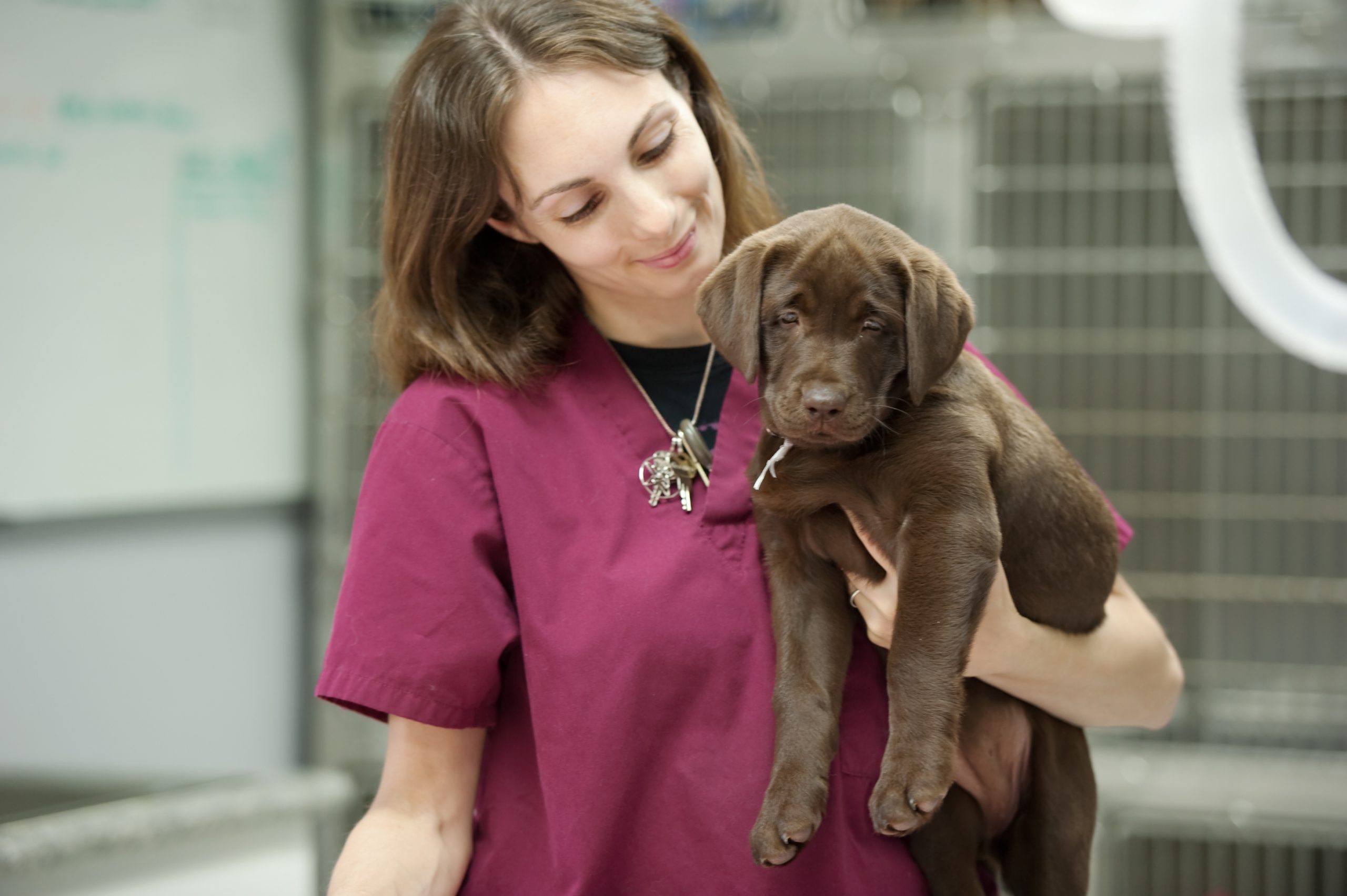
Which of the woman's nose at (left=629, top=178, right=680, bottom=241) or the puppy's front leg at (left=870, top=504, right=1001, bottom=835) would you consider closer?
the puppy's front leg at (left=870, top=504, right=1001, bottom=835)

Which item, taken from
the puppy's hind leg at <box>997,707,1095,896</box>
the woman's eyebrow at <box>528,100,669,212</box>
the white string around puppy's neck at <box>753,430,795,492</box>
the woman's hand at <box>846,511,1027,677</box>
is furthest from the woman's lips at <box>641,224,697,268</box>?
the puppy's hind leg at <box>997,707,1095,896</box>

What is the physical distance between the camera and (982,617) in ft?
3.78

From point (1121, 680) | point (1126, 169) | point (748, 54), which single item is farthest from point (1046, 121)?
point (1121, 680)

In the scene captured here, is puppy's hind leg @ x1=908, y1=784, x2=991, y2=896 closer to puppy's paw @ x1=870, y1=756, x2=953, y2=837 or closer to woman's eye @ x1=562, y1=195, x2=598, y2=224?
puppy's paw @ x1=870, y1=756, x2=953, y2=837

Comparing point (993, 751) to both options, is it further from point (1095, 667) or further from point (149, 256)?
point (149, 256)

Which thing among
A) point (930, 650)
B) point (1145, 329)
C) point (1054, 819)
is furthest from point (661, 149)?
point (1145, 329)

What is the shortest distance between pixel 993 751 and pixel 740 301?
0.54m

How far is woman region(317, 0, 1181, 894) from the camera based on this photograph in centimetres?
123

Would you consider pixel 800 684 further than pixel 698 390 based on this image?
No

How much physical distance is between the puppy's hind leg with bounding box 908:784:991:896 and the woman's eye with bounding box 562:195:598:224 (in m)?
0.70

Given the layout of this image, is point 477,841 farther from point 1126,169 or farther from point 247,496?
point 1126,169

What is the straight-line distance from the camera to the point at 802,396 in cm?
110

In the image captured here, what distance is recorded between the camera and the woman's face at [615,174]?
125 cm

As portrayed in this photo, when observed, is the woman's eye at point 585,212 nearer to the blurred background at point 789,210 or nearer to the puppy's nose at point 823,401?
the puppy's nose at point 823,401
